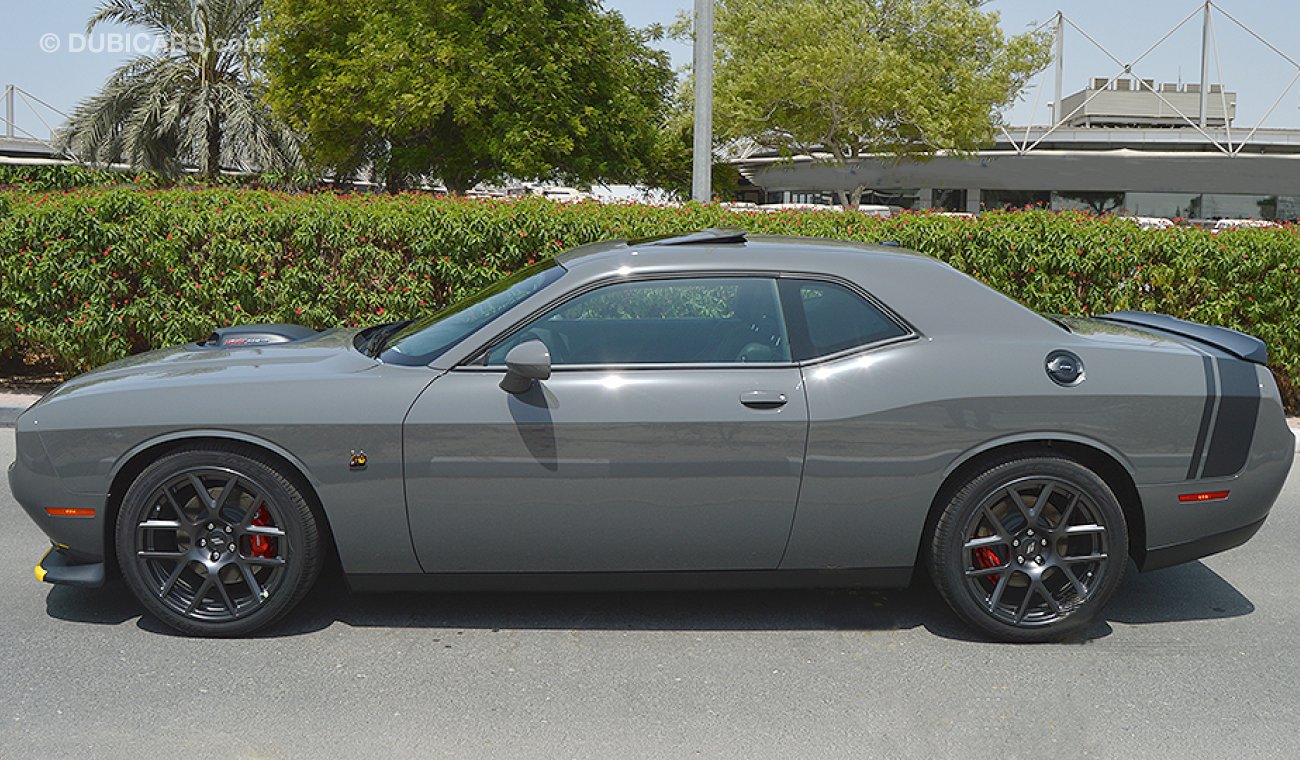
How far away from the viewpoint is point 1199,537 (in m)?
4.50

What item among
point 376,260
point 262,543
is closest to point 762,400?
point 262,543

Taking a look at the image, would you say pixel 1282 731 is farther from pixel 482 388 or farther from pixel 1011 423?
pixel 482 388

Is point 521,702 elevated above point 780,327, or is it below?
below

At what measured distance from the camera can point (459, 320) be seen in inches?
185

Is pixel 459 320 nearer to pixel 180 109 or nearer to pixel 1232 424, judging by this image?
pixel 1232 424

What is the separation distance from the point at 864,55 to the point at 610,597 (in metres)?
41.0

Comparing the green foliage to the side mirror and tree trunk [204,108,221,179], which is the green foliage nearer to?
tree trunk [204,108,221,179]

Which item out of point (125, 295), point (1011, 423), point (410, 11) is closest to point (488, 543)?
point (1011, 423)

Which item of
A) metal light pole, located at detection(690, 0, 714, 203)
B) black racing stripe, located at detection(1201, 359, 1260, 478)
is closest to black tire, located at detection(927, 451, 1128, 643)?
black racing stripe, located at detection(1201, 359, 1260, 478)

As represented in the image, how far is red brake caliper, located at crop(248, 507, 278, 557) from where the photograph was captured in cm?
435

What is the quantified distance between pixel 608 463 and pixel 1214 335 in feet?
8.47

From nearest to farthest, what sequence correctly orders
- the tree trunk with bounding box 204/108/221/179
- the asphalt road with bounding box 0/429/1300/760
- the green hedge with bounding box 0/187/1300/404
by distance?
the asphalt road with bounding box 0/429/1300/760 < the green hedge with bounding box 0/187/1300/404 < the tree trunk with bounding box 204/108/221/179

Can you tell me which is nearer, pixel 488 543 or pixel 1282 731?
pixel 1282 731

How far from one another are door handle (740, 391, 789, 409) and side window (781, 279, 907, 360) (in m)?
0.21
